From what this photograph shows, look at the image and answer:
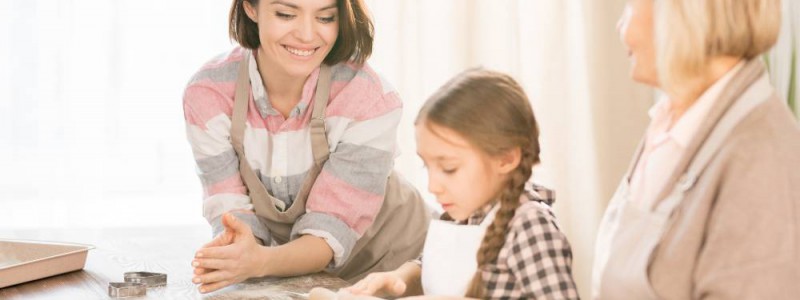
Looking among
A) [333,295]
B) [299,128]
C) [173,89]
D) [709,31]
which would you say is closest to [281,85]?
[299,128]

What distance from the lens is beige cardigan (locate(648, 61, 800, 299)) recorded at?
116 cm

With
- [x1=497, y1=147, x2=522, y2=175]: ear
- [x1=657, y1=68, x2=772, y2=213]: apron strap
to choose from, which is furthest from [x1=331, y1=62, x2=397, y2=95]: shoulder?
[x1=657, y1=68, x2=772, y2=213]: apron strap

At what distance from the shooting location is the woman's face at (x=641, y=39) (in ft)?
4.19

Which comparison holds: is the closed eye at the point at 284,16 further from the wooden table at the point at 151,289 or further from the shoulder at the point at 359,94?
the wooden table at the point at 151,289

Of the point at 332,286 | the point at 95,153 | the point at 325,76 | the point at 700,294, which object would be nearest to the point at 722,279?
the point at 700,294

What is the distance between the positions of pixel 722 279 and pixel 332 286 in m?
0.86

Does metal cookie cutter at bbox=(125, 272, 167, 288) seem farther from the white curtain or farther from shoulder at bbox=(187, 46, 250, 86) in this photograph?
the white curtain

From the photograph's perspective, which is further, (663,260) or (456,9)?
(456,9)

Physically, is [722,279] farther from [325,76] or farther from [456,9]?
[456,9]

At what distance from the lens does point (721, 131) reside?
121 centimetres

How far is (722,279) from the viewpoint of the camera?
1.16 metres

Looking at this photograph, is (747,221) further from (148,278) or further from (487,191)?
(148,278)

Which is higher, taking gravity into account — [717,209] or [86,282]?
[717,209]

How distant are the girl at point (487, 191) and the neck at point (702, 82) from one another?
0.24m
